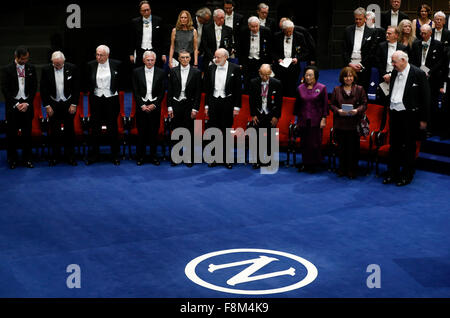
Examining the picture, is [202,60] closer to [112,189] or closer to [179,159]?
[179,159]

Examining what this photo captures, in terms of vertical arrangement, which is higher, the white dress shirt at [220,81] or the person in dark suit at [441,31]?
the person in dark suit at [441,31]

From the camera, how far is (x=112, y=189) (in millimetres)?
9695

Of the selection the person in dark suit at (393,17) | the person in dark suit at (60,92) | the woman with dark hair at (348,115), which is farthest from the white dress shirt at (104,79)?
the person in dark suit at (393,17)

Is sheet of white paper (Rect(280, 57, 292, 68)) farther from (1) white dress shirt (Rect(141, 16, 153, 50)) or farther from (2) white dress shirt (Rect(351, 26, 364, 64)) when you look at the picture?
(1) white dress shirt (Rect(141, 16, 153, 50))

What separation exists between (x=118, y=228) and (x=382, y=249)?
2.91m

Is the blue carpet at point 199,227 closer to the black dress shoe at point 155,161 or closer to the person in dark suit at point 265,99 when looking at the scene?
the black dress shoe at point 155,161

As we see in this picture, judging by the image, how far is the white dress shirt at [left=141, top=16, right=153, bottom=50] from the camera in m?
11.6

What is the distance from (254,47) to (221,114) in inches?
57.1

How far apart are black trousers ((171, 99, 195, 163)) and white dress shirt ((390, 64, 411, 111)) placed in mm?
3034

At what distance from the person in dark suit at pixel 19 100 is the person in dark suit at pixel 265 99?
3.26m

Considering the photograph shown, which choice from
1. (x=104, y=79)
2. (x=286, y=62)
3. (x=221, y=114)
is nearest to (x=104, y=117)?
(x=104, y=79)

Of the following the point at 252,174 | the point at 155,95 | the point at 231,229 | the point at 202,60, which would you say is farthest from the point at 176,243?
the point at 202,60

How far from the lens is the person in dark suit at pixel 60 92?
35.1 ft

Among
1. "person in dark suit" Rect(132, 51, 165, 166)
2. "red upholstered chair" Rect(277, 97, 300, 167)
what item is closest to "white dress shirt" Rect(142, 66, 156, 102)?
"person in dark suit" Rect(132, 51, 165, 166)
